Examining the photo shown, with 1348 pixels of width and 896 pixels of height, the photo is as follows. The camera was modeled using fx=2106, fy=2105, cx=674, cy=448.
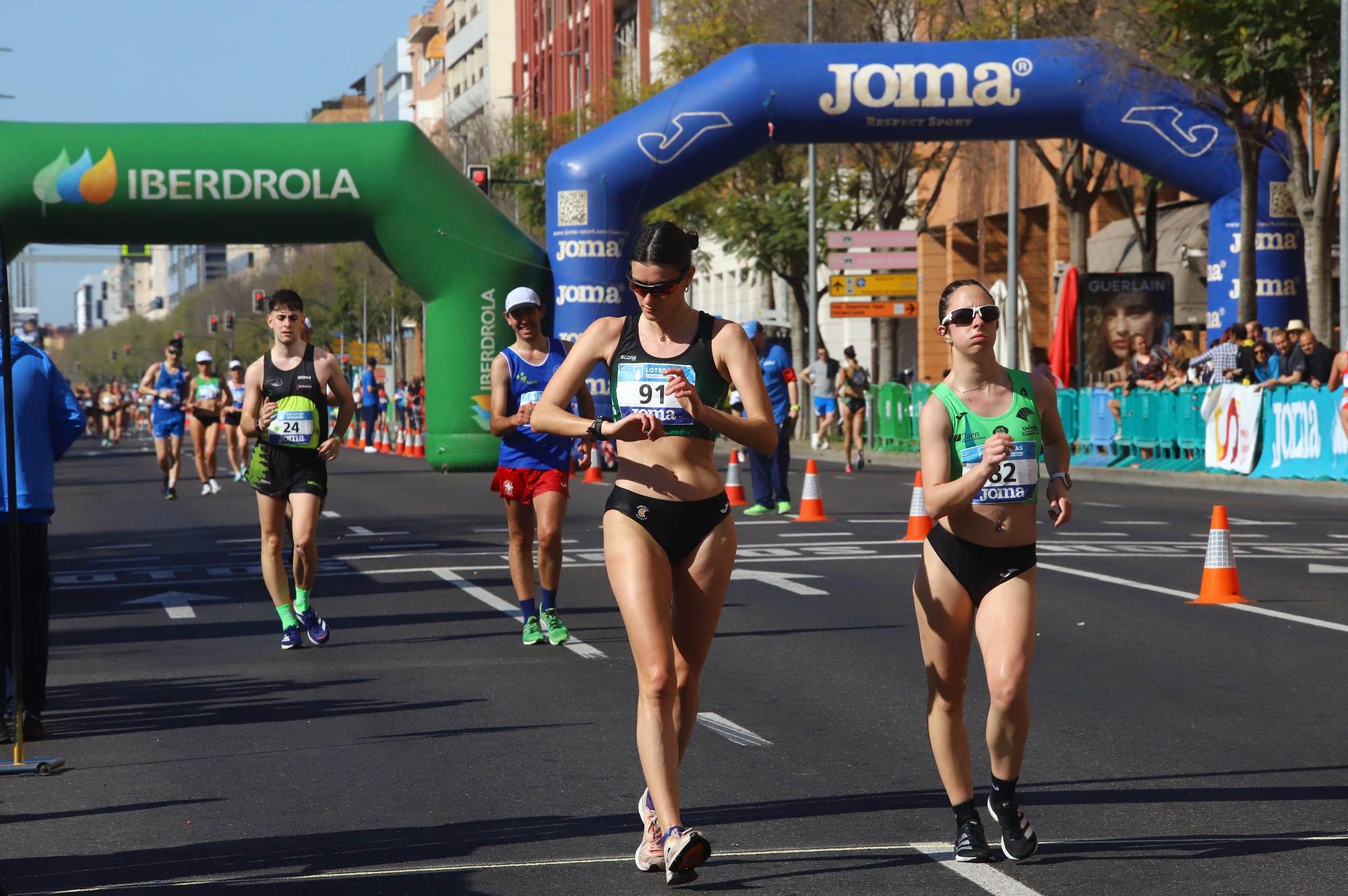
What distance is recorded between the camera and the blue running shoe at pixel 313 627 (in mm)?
11500

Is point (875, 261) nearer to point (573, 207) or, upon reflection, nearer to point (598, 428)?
point (573, 207)

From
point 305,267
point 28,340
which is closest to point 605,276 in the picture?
point 28,340

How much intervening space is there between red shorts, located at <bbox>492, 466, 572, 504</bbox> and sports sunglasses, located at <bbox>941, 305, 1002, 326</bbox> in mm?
5204

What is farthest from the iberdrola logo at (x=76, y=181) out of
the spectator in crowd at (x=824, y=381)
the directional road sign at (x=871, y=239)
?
the directional road sign at (x=871, y=239)

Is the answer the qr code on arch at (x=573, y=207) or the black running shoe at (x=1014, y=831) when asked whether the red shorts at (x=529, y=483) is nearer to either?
the black running shoe at (x=1014, y=831)

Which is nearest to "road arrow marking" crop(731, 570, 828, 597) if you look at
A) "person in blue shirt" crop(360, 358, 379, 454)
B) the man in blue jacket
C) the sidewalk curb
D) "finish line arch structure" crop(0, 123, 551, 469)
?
the man in blue jacket

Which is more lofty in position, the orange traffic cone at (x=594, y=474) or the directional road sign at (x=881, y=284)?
the directional road sign at (x=881, y=284)

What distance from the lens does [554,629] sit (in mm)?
11336

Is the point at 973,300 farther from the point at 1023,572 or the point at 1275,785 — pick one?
the point at 1275,785

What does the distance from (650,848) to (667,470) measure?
1079 millimetres

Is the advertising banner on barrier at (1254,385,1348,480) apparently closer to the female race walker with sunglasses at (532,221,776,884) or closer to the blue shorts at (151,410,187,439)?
the blue shorts at (151,410,187,439)

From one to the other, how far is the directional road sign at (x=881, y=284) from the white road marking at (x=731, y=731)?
1312 inches

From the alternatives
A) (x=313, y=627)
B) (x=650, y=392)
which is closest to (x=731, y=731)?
(x=650, y=392)

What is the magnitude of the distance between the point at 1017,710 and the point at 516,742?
2.79m
